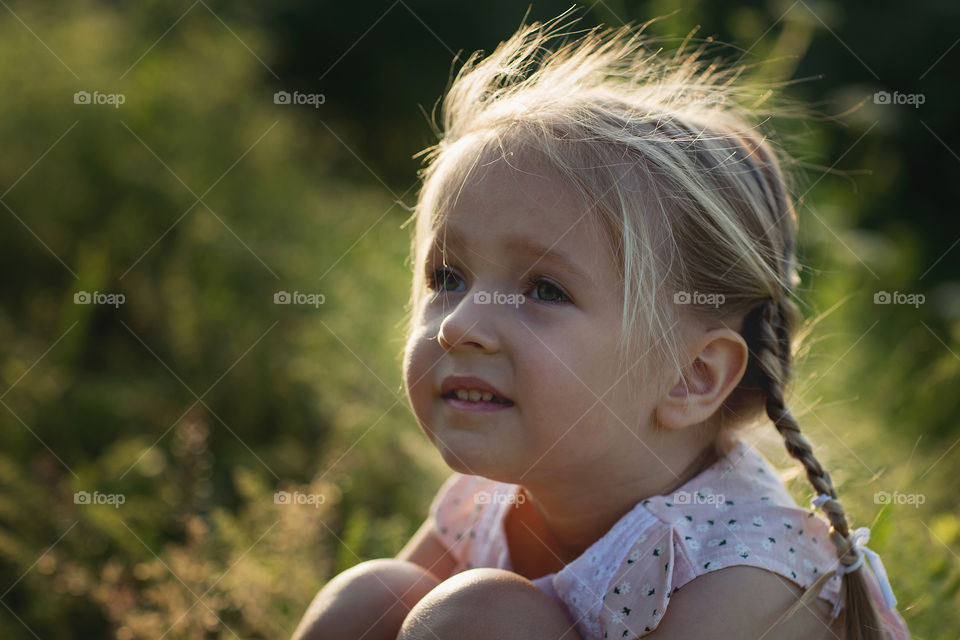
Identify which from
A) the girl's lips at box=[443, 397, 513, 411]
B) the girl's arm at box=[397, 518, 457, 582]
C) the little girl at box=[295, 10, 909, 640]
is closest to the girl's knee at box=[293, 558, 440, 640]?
the little girl at box=[295, 10, 909, 640]

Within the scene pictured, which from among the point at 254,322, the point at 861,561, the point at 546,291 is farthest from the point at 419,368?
the point at 254,322

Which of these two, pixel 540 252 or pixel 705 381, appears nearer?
pixel 540 252

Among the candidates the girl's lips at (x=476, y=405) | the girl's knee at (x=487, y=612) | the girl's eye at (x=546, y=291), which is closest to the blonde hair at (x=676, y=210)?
the girl's eye at (x=546, y=291)

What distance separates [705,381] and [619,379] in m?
0.20

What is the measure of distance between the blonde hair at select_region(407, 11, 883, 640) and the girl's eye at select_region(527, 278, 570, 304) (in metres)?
0.12

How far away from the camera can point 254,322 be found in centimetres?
378

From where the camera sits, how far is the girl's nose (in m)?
1.46

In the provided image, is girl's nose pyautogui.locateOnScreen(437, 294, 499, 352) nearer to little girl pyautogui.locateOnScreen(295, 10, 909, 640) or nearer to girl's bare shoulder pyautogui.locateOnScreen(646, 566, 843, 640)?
little girl pyautogui.locateOnScreen(295, 10, 909, 640)

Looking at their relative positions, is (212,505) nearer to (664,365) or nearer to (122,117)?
(664,365)

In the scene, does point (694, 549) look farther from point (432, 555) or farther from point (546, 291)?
point (432, 555)

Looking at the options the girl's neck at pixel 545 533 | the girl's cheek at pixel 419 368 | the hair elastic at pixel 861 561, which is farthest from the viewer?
the girl's neck at pixel 545 533

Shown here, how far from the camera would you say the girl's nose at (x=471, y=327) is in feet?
4.79

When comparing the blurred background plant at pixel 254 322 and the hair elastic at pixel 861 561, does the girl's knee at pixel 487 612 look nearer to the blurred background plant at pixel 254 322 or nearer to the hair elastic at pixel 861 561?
the hair elastic at pixel 861 561

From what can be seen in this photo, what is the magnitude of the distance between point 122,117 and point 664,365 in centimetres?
384
